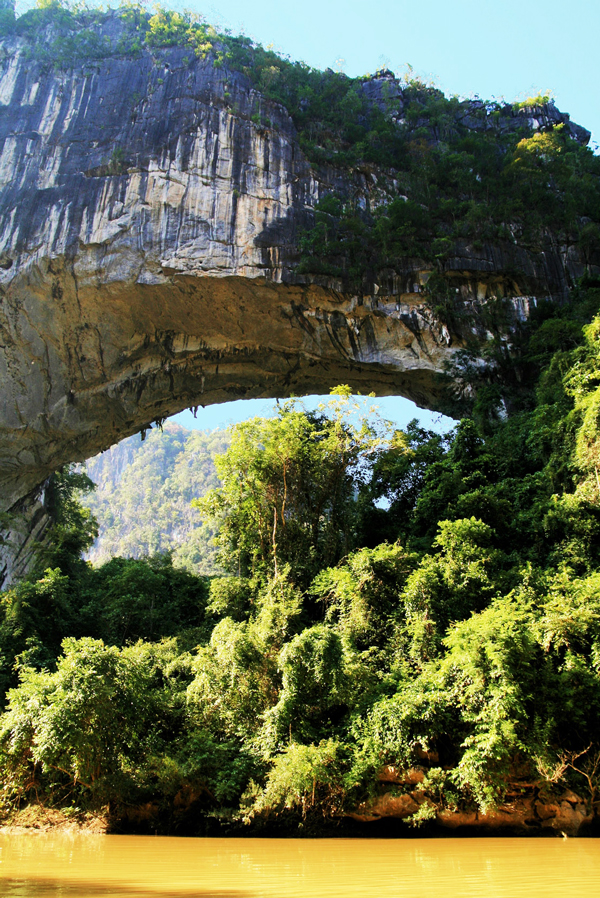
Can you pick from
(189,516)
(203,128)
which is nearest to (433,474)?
(203,128)

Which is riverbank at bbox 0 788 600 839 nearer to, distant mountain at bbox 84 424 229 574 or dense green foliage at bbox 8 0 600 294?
dense green foliage at bbox 8 0 600 294

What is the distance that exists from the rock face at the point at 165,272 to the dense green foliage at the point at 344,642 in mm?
3899

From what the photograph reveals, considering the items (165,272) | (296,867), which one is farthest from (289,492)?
(296,867)

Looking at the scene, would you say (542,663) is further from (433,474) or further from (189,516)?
(189,516)

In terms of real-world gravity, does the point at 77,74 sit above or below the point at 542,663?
above

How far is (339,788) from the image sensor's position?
683 cm

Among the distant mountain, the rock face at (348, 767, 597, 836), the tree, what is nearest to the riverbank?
the rock face at (348, 767, 597, 836)

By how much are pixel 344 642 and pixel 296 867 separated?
3.76 metres

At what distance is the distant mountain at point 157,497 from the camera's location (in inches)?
1708

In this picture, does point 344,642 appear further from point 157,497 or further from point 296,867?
point 157,497

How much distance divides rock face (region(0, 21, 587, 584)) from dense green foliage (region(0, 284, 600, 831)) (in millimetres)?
3899

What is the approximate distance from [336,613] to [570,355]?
7154 mm

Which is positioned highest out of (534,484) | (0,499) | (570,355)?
(570,355)

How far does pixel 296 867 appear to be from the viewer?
15.0 ft
